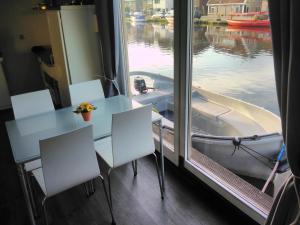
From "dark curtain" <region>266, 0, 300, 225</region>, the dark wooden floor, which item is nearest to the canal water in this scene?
"dark curtain" <region>266, 0, 300, 225</region>

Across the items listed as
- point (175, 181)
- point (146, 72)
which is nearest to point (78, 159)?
point (175, 181)

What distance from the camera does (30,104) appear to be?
227 centimetres

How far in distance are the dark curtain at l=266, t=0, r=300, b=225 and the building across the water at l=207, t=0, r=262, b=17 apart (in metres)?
0.54

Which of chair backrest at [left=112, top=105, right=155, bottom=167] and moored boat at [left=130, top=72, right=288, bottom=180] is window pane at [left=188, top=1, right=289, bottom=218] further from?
chair backrest at [left=112, top=105, right=155, bottom=167]

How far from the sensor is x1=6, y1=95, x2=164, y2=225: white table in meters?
1.58

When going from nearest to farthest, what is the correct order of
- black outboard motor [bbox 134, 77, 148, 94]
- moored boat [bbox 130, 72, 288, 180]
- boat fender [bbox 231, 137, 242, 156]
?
moored boat [bbox 130, 72, 288, 180]
boat fender [bbox 231, 137, 242, 156]
black outboard motor [bbox 134, 77, 148, 94]

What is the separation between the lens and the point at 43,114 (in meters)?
2.21

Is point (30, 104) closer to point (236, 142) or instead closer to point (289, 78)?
point (236, 142)

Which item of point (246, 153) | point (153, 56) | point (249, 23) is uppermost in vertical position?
point (249, 23)

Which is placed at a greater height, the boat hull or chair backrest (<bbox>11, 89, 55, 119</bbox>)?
chair backrest (<bbox>11, 89, 55, 119</bbox>)

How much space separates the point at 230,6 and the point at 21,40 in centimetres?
381

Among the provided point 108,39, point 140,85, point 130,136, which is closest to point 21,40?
point 108,39

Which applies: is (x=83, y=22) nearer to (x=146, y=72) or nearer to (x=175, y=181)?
(x=146, y=72)

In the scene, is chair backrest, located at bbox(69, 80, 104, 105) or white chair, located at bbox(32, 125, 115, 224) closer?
white chair, located at bbox(32, 125, 115, 224)
